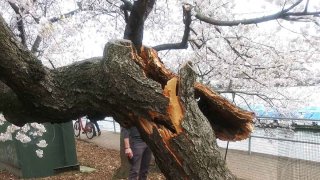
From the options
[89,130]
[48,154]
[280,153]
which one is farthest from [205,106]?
[89,130]

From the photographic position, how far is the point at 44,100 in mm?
2314

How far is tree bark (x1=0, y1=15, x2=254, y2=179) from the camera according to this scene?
1.97 meters

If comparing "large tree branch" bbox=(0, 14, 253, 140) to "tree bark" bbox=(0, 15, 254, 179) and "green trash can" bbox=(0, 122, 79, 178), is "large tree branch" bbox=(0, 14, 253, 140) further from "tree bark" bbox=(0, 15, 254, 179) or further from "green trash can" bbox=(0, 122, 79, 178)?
"green trash can" bbox=(0, 122, 79, 178)

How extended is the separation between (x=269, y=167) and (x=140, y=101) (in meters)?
6.36

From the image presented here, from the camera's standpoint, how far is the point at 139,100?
2.06m

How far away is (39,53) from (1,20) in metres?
6.00

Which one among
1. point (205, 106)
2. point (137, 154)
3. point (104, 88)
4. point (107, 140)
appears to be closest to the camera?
point (104, 88)

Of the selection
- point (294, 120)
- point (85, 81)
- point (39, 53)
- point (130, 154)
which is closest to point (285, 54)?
point (294, 120)

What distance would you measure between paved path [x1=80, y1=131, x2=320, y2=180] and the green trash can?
3530 millimetres

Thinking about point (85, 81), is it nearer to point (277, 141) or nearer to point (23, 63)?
point (23, 63)

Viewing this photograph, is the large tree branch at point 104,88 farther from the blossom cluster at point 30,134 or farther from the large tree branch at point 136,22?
the blossom cluster at point 30,134

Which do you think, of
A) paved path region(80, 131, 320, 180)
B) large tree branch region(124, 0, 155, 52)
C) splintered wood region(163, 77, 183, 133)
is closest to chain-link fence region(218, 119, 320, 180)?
paved path region(80, 131, 320, 180)

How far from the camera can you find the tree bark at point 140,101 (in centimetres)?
197

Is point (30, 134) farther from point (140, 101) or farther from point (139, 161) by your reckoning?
point (140, 101)
